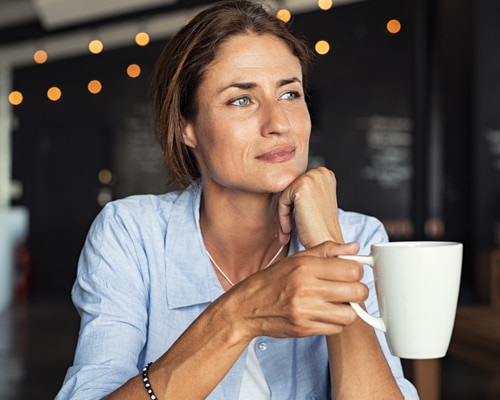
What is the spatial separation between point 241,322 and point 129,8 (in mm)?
7263

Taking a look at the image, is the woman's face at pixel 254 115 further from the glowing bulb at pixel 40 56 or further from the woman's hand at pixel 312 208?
the glowing bulb at pixel 40 56

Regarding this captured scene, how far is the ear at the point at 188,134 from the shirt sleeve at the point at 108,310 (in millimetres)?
215

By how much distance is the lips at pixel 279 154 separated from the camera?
1353mm

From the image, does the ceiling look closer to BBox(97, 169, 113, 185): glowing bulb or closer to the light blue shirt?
BBox(97, 169, 113, 185): glowing bulb

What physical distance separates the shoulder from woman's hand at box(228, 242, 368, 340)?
0.55m

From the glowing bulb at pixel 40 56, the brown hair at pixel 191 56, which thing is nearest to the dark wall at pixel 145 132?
the glowing bulb at pixel 40 56

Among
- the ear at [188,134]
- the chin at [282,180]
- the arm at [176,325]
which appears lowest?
the arm at [176,325]

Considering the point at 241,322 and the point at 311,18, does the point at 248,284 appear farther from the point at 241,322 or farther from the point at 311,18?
the point at 311,18

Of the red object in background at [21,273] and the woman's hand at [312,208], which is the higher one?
the woman's hand at [312,208]

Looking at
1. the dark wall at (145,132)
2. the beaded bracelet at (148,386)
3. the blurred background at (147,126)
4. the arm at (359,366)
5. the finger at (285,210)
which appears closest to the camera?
the beaded bracelet at (148,386)

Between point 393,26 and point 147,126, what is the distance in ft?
10.7

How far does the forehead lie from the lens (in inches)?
55.4

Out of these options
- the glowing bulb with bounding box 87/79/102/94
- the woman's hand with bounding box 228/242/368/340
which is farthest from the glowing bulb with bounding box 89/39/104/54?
the woman's hand with bounding box 228/242/368/340

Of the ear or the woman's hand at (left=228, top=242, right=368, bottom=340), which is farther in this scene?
the ear
